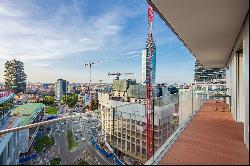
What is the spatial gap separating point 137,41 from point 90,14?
36.5 meters

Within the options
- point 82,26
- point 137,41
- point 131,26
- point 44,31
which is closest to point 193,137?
point 44,31

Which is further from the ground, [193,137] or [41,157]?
[41,157]

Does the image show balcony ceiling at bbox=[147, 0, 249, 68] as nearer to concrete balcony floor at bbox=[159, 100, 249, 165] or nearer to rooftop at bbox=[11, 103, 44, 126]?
concrete balcony floor at bbox=[159, 100, 249, 165]

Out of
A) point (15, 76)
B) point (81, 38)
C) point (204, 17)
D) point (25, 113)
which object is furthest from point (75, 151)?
point (15, 76)

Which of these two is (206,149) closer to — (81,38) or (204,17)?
(204,17)

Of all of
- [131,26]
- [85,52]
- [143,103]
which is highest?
[131,26]

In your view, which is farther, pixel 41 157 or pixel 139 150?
pixel 139 150

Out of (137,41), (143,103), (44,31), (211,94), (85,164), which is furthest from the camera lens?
(137,41)

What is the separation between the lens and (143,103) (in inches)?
160

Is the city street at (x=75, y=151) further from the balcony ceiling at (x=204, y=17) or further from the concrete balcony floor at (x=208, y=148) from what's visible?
the balcony ceiling at (x=204, y=17)

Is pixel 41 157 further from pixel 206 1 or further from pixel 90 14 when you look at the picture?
pixel 90 14

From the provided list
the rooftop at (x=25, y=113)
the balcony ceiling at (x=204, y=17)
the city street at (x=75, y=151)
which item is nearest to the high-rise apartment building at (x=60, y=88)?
the rooftop at (x=25, y=113)

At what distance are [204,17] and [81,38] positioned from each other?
9007 centimetres

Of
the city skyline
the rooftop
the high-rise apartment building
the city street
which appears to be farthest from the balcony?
the high-rise apartment building
